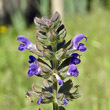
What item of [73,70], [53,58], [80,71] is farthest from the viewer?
[80,71]

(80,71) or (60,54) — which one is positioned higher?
(80,71)

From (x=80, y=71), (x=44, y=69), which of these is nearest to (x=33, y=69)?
(x=44, y=69)

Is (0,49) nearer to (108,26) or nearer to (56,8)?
(56,8)

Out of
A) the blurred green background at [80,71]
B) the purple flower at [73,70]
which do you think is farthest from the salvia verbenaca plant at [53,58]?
the blurred green background at [80,71]

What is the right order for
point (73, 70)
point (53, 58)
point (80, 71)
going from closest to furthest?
point (73, 70) < point (53, 58) < point (80, 71)

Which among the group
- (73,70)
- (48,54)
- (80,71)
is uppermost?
(80,71)

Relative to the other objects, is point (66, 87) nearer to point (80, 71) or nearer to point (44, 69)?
point (44, 69)

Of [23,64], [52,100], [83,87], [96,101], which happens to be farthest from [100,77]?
[52,100]

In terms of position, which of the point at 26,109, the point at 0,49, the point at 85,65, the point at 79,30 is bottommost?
the point at 26,109

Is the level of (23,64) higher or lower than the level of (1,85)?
higher

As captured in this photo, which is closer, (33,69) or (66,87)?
(33,69)
